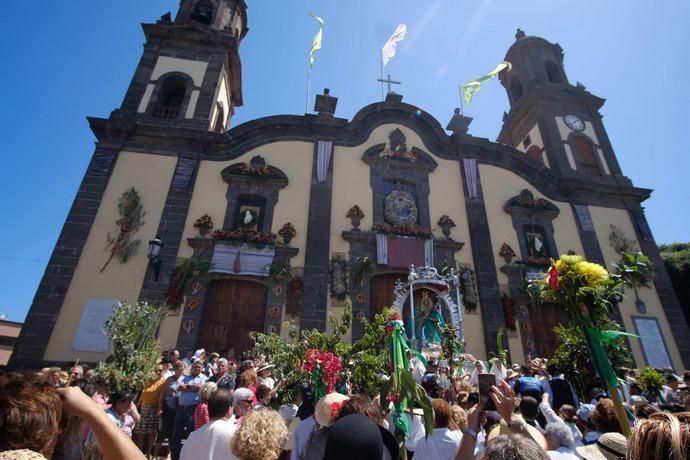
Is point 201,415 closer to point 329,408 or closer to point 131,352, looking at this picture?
point 329,408

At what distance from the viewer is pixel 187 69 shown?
1667 cm

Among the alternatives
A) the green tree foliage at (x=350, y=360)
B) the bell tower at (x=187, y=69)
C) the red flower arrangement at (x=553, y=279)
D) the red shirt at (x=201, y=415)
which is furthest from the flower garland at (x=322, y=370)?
the bell tower at (x=187, y=69)

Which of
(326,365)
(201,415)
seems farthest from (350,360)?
(201,415)

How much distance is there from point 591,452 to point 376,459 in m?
2.40

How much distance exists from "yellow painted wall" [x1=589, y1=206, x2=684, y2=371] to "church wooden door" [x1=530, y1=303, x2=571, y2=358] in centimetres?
243

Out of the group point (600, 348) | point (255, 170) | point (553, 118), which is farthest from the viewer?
point (553, 118)

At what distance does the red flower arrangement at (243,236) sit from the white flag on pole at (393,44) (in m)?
11.8

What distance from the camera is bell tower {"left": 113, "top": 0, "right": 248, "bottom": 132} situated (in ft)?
51.0

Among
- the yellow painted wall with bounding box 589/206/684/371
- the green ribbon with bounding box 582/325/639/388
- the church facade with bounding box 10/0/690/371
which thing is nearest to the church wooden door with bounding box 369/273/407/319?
the church facade with bounding box 10/0/690/371

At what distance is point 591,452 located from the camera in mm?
3381

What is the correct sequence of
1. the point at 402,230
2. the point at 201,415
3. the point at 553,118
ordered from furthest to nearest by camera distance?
the point at 553,118
the point at 402,230
the point at 201,415

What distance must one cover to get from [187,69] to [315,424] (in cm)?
1724

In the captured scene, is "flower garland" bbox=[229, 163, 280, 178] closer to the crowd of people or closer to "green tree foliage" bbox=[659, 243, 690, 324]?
the crowd of people

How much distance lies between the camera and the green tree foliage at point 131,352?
23.4 feet
